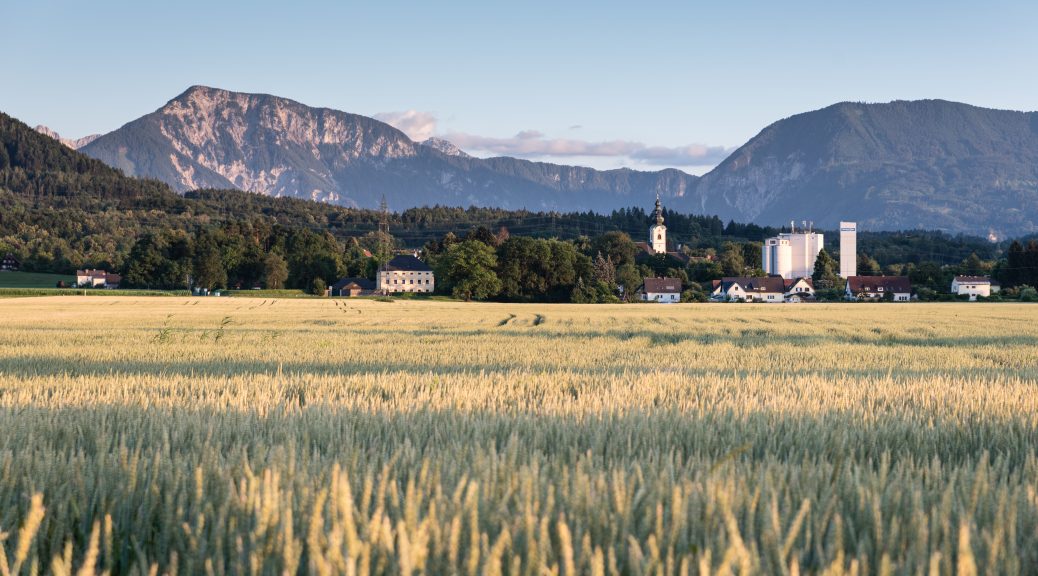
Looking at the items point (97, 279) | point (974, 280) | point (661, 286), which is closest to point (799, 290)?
point (974, 280)

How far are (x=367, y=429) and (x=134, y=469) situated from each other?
1513 millimetres

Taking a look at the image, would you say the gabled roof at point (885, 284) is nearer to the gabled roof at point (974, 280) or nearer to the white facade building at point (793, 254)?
the gabled roof at point (974, 280)

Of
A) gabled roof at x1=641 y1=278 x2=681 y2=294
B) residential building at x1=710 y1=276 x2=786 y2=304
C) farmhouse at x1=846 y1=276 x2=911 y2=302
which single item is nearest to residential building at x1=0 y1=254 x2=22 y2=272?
gabled roof at x1=641 y1=278 x2=681 y2=294

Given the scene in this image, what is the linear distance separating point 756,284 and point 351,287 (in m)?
77.8

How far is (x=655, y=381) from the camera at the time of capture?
6945 millimetres

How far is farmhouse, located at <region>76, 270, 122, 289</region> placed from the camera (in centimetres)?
13688

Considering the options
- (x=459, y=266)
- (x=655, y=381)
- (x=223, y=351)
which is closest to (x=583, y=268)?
(x=459, y=266)

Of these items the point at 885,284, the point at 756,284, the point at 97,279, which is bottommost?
the point at 756,284

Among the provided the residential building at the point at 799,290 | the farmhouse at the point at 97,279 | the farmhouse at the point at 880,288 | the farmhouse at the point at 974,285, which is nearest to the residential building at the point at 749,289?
the residential building at the point at 799,290

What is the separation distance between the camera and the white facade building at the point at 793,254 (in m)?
190

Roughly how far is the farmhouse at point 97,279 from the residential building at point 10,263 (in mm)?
26305

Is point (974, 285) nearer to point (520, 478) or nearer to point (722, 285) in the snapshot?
point (722, 285)

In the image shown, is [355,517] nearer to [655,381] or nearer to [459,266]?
[655,381]

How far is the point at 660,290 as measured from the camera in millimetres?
137375
